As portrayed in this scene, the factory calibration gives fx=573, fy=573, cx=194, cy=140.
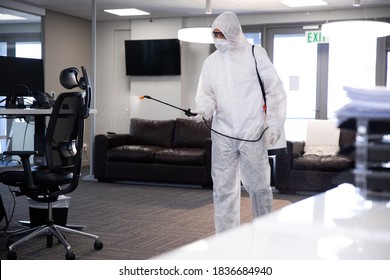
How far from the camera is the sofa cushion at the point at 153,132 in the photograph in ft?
24.0

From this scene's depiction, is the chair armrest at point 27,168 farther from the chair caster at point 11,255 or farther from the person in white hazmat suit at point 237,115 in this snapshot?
the person in white hazmat suit at point 237,115

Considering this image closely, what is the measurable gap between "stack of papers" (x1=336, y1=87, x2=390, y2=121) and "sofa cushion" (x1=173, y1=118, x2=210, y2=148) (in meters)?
6.13

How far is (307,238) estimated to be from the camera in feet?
2.62

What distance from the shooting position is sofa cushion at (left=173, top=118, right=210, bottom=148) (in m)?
7.08

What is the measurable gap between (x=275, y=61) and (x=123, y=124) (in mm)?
2405

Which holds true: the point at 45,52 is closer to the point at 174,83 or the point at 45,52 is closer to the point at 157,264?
the point at 174,83

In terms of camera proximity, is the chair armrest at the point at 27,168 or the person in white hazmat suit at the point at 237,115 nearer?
the person in white hazmat suit at the point at 237,115

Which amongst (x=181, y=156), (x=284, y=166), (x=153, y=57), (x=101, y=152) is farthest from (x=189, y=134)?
(x=153, y=57)

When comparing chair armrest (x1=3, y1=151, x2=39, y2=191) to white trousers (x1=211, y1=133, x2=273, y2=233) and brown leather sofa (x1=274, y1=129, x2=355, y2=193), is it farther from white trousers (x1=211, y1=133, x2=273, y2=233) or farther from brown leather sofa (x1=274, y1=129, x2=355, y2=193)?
brown leather sofa (x1=274, y1=129, x2=355, y2=193)

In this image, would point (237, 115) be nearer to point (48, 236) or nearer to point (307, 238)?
point (48, 236)

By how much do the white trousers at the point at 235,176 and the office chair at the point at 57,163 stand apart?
91 centimetres

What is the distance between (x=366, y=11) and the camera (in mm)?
7832

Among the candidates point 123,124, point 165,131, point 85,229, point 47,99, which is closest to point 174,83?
point 123,124

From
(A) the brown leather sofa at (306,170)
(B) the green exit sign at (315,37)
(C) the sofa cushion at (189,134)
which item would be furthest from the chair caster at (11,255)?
(B) the green exit sign at (315,37)
